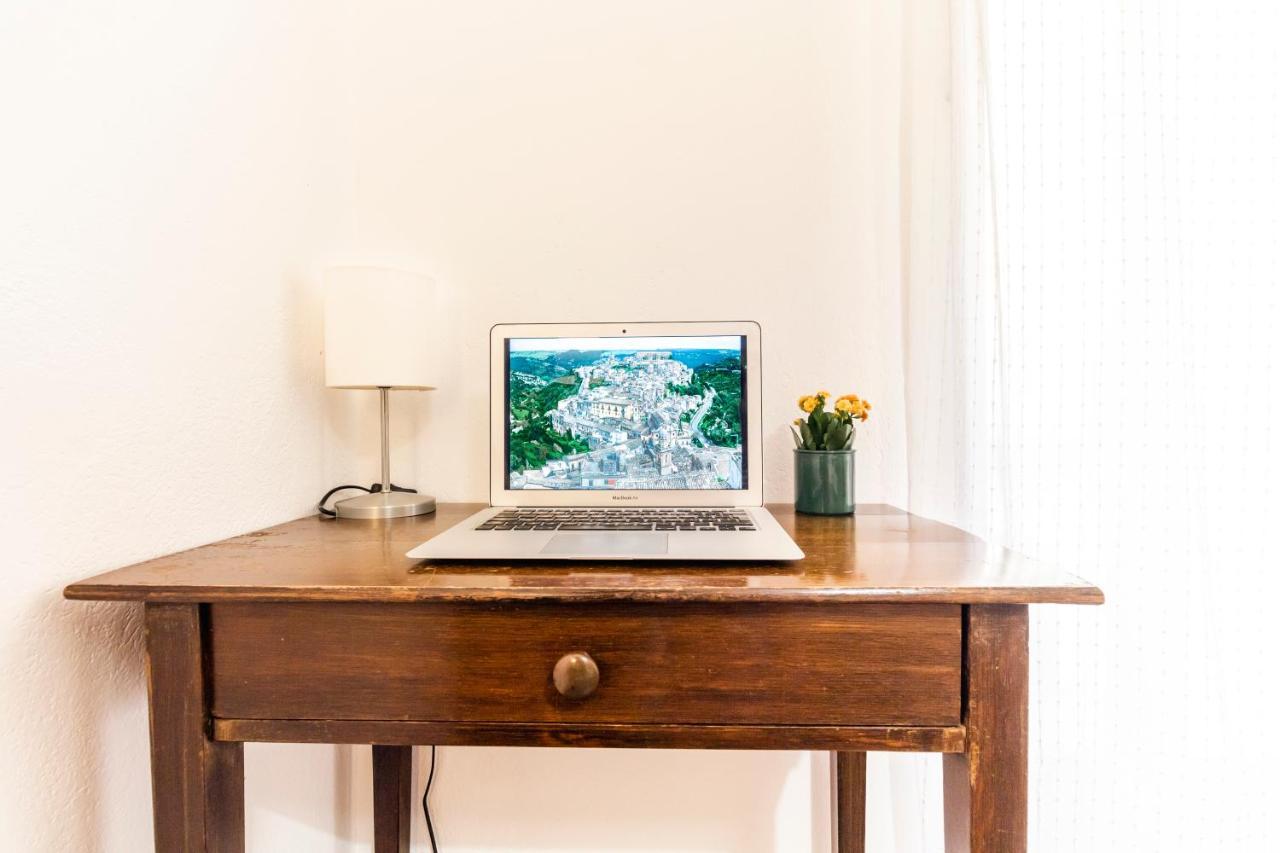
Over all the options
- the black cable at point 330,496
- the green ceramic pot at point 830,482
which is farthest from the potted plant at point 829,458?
the black cable at point 330,496

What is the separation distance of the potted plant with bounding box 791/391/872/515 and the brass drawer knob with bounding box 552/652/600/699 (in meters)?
0.50

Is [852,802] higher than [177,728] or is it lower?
lower

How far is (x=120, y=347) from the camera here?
0.63 m

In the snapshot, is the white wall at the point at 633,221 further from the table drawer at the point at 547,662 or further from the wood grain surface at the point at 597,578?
the table drawer at the point at 547,662

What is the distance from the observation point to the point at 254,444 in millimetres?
843

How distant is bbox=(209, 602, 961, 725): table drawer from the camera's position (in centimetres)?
53

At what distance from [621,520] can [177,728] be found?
49 cm

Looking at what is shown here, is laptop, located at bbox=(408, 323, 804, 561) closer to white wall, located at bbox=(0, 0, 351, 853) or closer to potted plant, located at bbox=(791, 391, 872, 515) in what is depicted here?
potted plant, located at bbox=(791, 391, 872, 515)

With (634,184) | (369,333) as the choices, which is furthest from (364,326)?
(634,184)

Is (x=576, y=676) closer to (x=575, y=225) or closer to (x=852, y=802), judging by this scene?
(x=852, y=802)

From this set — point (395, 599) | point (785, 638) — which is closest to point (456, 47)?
point (395, 599)

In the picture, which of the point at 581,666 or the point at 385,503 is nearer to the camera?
the point at 581,666

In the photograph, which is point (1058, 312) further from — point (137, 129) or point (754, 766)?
point (137, 129)

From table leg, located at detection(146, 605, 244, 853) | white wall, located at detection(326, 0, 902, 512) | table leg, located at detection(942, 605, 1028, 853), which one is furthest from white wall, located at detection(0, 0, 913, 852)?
table leg, located at detection(942, 605, 1028, 853)
